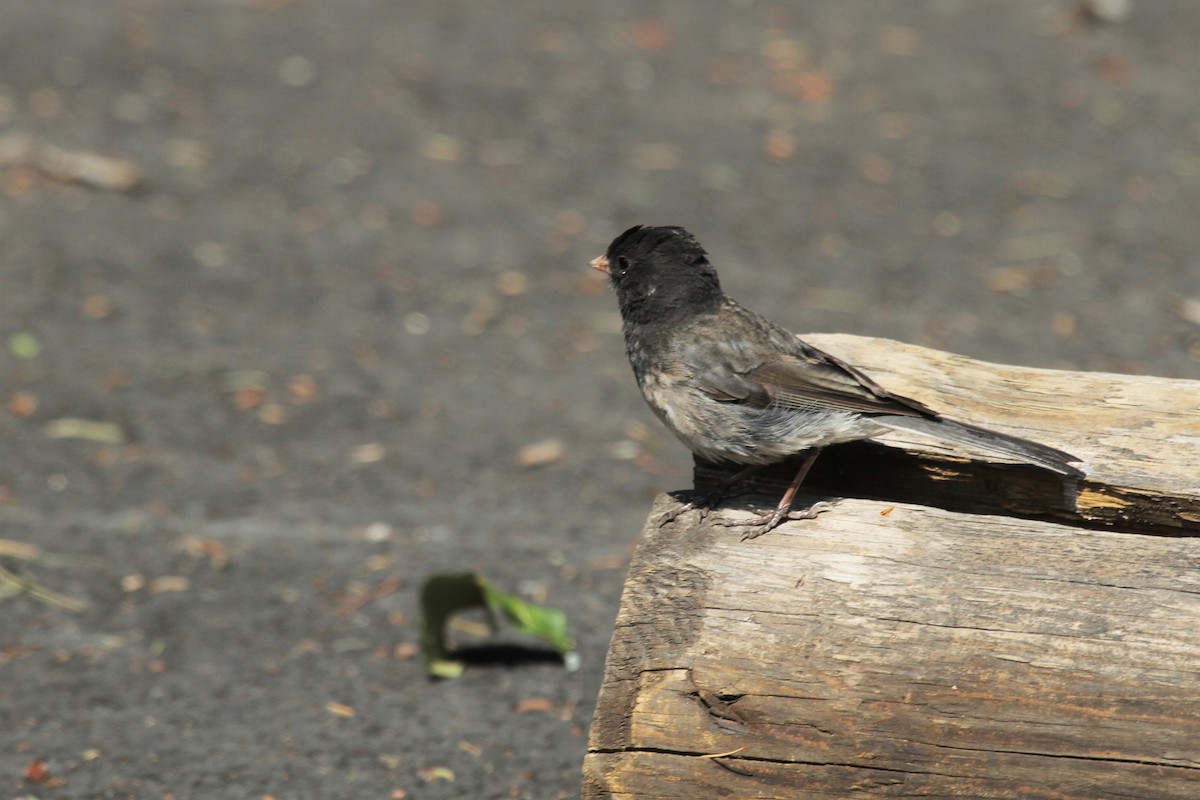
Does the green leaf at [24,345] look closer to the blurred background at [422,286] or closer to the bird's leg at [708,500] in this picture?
the blurred background at [422,286]

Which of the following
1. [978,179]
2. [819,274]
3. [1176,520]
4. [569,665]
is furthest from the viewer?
[978,179]

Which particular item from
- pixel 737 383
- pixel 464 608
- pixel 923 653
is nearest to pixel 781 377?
pixel 737 383

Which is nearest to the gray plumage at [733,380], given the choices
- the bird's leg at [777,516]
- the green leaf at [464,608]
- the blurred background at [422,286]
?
the bird's leg at [777,516]

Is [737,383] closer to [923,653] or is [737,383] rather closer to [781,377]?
[781,377]

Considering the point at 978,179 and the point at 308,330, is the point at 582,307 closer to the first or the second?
the point at 308,330

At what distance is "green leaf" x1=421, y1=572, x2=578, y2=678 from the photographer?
14.5ft

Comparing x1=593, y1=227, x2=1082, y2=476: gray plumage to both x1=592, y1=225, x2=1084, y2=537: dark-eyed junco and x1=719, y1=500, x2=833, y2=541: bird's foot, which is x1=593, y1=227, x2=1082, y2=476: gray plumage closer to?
x1=592, y1=225, x2=1084, y2=537: dark-eyed junco

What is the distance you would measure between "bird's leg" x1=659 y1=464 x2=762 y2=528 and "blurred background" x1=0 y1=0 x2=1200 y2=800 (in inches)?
44.6

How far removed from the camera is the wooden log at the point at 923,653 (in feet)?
8.66

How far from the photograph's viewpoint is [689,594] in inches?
115

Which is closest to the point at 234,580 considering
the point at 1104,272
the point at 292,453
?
the point at 292,453

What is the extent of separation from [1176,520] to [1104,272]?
4.62m

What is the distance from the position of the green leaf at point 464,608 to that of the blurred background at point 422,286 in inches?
5.2

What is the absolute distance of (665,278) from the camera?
375 centimetres
